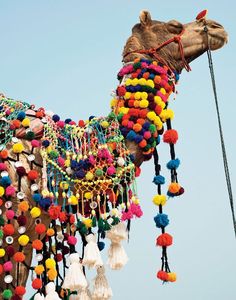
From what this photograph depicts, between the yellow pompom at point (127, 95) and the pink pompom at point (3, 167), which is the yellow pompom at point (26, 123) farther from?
the yellow pompom at point (127, 95)

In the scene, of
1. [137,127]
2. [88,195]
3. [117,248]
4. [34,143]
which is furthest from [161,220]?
[34,143]

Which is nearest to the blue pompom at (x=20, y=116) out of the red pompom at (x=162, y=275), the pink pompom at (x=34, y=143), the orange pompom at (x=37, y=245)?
the pink pompom at (x=34, y=143)

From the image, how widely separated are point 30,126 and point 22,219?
655 millimetres

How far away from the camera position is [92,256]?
4.04m

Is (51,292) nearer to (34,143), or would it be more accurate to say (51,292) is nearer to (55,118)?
(34,143)

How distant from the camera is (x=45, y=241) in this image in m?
4.32

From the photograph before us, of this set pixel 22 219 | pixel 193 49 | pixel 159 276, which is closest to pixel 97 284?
pixel 159 276

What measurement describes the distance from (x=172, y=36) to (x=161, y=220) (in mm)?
1473

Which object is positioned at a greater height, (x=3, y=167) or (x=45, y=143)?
(x=45, y=143)

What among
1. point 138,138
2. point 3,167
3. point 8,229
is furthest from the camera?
point 138,138

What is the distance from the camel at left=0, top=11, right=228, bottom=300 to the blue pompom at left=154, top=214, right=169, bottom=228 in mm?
14

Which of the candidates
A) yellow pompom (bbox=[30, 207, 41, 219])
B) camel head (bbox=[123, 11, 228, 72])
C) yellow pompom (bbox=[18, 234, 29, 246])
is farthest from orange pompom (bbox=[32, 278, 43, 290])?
camel head (bbox=[123, 11, 228, 72])

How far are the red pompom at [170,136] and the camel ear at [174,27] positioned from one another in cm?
88

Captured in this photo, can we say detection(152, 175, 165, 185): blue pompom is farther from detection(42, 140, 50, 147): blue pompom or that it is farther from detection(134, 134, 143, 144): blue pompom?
detection(42, 140, 50, 147): blue pompom
